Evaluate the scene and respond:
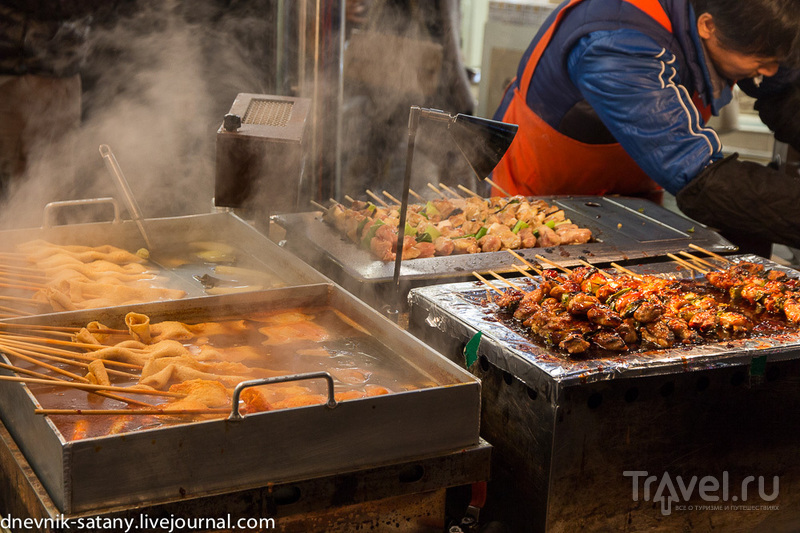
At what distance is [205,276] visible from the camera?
10.3ft

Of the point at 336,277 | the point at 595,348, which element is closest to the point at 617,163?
the point at 336,277

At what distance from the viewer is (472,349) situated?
2.35 m

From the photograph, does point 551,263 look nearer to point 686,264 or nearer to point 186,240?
point 686,264

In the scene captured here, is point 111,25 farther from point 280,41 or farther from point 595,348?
point 595,348

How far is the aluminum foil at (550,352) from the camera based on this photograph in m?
2.09

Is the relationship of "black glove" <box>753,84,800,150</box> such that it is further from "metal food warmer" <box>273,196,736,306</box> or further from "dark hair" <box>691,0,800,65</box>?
"metal food warmer" <box>273,196,736,306</box>

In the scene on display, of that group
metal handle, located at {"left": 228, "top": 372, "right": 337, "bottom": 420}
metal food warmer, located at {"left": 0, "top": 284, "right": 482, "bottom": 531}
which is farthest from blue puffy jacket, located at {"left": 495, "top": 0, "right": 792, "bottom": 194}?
metal handle, located at {"left": 228, "top": 372, "right": 337, "bottom": 420}

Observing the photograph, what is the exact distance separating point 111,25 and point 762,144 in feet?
29.1

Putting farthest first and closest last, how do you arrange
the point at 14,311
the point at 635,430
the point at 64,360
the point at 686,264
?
the point at 686,264, the point at 14,311, the point at 635,430, the point at 64,360

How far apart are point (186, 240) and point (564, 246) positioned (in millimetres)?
1799

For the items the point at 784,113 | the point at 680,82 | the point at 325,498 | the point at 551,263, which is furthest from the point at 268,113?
the point at 784,113

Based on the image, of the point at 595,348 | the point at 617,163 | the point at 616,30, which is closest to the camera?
the point at 595,348

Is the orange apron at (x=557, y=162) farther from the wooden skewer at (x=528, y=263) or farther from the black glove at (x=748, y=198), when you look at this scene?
the wooden skewer at (x=528, y=263)

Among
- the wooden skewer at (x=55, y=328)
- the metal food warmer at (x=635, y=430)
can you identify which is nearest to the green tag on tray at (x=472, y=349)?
the metal food warmer at (x=635, y=430)
